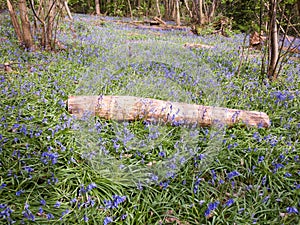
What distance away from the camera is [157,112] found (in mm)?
3344

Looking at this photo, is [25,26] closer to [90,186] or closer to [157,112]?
[157,112]

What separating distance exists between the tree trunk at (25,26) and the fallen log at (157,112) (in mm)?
3600

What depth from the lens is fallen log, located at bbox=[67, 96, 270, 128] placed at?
3297 millimetres

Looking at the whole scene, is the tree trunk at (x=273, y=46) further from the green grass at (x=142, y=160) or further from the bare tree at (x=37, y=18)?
the bare tree at (x=37, y=18)

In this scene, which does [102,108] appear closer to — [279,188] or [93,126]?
[93,126]

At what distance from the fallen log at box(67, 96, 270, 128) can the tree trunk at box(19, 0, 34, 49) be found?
3.60m

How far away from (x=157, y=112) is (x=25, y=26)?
4.58 metres

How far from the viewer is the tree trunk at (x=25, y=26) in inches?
232

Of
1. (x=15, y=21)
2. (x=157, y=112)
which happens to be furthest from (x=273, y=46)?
(x=15, y=21)

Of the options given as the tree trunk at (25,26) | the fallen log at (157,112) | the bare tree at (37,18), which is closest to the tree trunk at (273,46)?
the fallen log at (157,112)

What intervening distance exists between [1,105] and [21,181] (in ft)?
5.07

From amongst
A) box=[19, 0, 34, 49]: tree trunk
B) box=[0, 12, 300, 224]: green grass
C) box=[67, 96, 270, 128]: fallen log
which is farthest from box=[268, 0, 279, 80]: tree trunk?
box=[19, 0, 34, 49]: tree trunk

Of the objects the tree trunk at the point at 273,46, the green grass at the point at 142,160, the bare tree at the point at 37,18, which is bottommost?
the green grass at the point at 142,160

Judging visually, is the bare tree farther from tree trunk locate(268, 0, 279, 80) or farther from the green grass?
tree trunk locate(268, 0, 279, 80)
